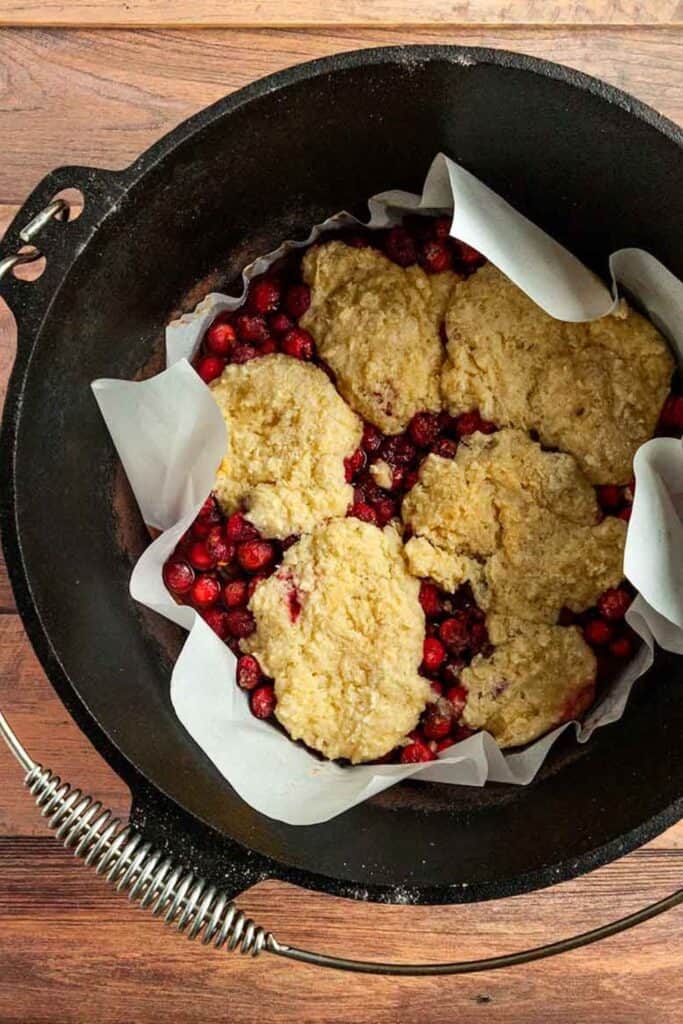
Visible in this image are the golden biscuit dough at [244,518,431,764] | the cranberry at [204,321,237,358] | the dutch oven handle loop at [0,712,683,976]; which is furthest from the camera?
the cranberry at [204,321,237,358]

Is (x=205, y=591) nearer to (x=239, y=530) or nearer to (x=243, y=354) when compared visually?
(x=239, y=530)

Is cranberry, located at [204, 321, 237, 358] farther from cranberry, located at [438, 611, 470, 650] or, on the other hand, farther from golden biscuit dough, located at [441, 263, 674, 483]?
cranberry, located at [438, 611, 470, 650]

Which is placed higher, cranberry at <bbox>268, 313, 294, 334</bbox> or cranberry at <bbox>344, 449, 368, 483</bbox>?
cranberry at <bbox>268, 313, 294, 334</bbox>

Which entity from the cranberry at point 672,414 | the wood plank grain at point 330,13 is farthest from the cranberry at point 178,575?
the wood plank grain at point 330,13

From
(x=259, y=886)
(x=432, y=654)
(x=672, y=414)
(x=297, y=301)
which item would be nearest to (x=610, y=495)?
(x=672, y=414)

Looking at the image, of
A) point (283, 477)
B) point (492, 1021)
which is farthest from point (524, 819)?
point (283, 477)

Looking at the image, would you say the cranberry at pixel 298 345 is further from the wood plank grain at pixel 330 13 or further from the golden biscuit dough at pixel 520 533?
the wood plank grain at pixel 330 13

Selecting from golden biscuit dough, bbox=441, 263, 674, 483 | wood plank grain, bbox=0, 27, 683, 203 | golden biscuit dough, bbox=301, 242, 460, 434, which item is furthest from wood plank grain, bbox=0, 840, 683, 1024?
wood plank grain, bbox=0, 27, 683, 203
